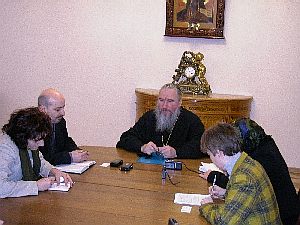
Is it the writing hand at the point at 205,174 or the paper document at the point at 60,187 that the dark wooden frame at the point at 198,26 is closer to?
the writing hand at the point at 205,174

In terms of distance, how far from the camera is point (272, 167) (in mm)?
2781

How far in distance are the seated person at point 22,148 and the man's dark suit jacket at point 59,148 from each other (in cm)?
51

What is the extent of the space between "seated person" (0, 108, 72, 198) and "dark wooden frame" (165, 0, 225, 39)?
3.60 metres

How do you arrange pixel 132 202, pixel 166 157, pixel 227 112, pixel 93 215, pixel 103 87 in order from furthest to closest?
pixel 103 87 < pixel 227 112 < pixel 166 157 < pixel 132 202 < pixel 93 215

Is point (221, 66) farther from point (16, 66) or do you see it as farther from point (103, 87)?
point (16, 66)

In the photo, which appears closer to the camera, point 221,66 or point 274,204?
point 274,204

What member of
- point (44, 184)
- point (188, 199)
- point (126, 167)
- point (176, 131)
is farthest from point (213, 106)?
point (44, 184)

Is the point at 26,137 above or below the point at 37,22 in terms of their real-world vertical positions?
below

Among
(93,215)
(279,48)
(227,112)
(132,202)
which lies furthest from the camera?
(279,48)

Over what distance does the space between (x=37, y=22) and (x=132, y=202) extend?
464 centimetres

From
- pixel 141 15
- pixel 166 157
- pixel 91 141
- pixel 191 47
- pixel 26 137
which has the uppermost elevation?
pixel 141 15

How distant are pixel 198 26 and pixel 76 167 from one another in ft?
11.0

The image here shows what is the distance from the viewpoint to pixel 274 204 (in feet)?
7.57

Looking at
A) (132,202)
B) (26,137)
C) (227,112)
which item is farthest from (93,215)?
(227,112)
